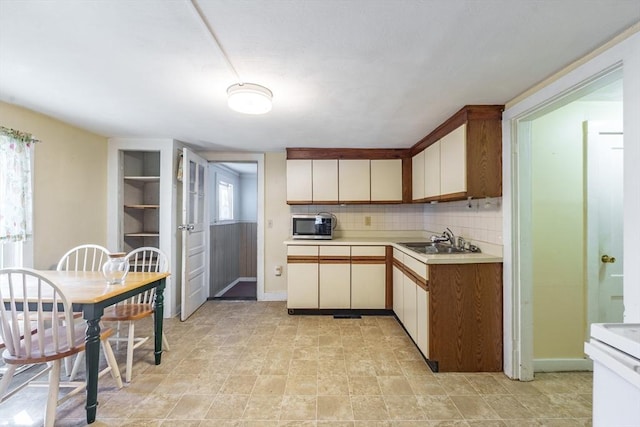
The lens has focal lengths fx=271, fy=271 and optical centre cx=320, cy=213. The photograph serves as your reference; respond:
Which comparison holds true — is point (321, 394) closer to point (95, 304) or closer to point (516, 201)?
point (95, 304)

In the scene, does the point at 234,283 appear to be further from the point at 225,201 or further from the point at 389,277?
the point at 389,277

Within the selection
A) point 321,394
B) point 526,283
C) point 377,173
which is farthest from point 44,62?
point 526,283

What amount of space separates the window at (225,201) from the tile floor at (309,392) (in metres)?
2.34

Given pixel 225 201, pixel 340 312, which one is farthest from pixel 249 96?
pixel 225 201

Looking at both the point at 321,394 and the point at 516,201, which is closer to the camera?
the point at 321,394

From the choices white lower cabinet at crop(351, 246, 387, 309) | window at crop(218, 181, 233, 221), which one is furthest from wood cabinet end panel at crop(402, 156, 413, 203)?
window at crop(218, 181, 233, 221)

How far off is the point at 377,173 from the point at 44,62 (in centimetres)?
307

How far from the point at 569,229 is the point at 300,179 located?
8.74ft

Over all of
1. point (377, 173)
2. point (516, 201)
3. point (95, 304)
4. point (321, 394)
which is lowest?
point (321, 394)

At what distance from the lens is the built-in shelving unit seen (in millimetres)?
3447

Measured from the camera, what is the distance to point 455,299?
2143 millimetres

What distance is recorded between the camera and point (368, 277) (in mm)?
3262

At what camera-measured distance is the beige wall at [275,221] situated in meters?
3.85

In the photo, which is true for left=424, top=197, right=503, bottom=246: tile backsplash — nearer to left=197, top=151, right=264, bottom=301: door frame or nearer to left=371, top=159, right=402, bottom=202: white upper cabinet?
left=371, top=159, right=402, bottom=202: white upper cabinet
